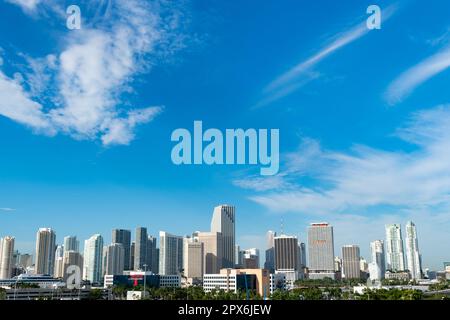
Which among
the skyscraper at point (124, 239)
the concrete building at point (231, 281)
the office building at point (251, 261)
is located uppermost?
the skyscraper at point (124, 239)

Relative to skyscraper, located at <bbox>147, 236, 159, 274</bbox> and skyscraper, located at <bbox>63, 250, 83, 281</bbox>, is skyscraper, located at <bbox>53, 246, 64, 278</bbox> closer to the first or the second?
skyscraper, located at <bbox>63, 250, 83, 281</bbox>

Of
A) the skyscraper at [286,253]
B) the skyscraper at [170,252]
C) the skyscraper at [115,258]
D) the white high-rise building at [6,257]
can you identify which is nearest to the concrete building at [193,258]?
the skyscraper at [170,252]

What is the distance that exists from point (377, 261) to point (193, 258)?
20.2 meters

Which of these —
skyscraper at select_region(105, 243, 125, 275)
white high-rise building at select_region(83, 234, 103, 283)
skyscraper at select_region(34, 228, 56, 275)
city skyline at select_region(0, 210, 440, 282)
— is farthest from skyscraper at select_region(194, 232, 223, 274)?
skyscraper at select_region(34, 228, 56, 275)

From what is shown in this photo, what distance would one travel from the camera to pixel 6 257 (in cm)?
3706

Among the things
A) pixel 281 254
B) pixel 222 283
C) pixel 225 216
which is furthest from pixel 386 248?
pixel 222 283

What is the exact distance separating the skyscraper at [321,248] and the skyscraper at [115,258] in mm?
20931

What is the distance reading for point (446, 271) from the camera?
119ft

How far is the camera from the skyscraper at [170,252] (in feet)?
141

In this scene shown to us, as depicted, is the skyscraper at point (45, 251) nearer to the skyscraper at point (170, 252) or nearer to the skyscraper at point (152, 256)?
the skyscraper at point (152, 256)
